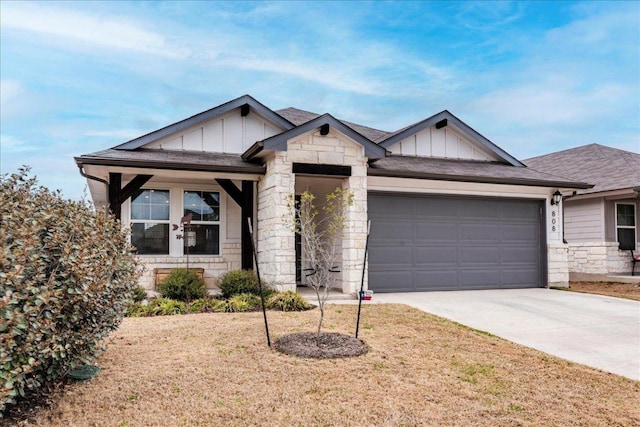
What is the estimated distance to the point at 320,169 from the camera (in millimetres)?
9945

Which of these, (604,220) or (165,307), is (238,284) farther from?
(604,220)

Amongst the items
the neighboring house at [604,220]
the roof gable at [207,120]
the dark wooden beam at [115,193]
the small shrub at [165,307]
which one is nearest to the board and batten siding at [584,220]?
the neighboring house at [604,220]

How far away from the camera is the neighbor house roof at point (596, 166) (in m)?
14.8

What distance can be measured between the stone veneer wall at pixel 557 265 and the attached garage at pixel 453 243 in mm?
181

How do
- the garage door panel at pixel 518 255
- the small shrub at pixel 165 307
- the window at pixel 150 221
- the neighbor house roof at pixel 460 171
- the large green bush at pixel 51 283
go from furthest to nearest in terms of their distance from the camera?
the garage door panel at pixel 518 255 < the neighbor house roof at pixel 460 171 < the window at pixel 150 221 < the small shrub at pixel 165 307 < the large green bush at pixel 51 283

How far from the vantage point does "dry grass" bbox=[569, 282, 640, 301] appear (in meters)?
11.7

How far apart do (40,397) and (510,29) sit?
13.0m

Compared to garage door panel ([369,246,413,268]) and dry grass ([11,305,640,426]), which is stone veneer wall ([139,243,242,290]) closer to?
garage door panel ([369,246,413,268])

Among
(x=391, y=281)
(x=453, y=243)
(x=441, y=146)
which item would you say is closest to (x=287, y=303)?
(x=391, y=281)

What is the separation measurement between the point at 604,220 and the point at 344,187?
32.1ft

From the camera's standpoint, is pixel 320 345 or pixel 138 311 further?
pixel 138 311

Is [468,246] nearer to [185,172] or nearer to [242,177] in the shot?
[242,177]

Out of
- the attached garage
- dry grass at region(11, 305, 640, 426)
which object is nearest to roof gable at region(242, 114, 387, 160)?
the attached garage

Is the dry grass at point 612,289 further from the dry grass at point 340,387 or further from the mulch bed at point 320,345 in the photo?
the mulch bed at point 320,345
